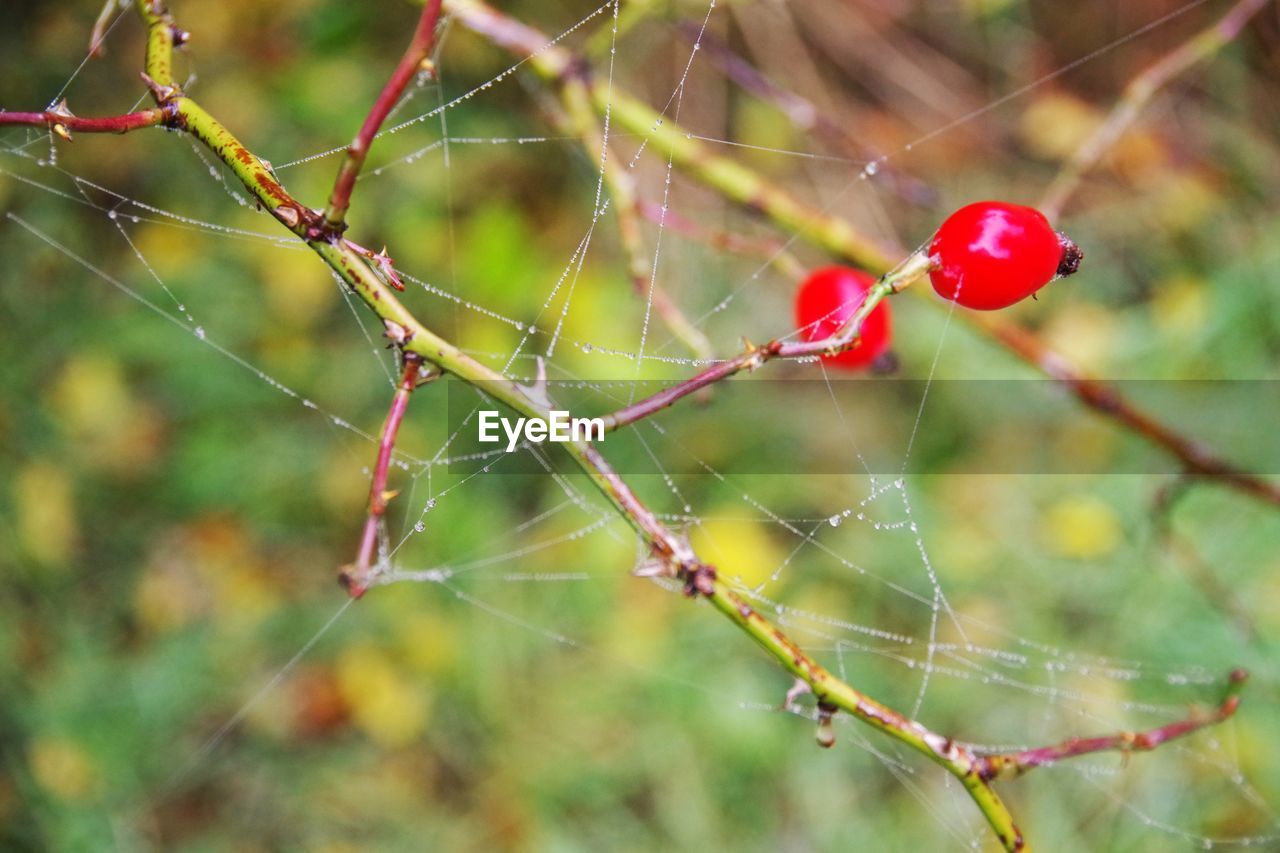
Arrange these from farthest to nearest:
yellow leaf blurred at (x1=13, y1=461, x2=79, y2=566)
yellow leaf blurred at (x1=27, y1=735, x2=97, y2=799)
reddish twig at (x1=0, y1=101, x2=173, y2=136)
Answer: yellow leaf blurred at (x1=13, y1=461, x2=79, y2=566), yellow leaf blurred at (x1=27, y1=735, x2=97, y2=799), reddish twig at (x1=0, y1=101, x2=173, y2=136)

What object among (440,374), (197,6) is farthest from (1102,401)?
(197,6)

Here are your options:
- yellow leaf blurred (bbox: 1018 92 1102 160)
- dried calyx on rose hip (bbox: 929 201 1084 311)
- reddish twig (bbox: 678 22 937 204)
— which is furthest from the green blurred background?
dried calyx on rose hip (bbox: 929 201 1084 311)

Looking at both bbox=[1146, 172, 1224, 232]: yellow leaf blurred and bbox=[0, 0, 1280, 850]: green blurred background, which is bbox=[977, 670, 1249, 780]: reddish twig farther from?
bbox=[1146, 172, 1224, 232]: yellow leaf blurred

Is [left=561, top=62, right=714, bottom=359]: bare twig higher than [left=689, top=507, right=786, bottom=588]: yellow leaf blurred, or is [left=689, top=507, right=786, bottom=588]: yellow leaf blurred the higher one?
[left=561, top=62, right=714, bottom=359]: bare twig

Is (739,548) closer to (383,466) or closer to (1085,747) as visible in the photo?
(1085,747)

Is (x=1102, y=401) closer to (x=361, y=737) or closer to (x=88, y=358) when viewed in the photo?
(x=361, y=737)

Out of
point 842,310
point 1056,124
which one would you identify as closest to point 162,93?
point 842,310

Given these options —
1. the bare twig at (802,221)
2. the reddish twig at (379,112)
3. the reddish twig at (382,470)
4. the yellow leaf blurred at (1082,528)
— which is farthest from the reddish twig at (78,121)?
the yellow leaf blurred at (1082,528)
